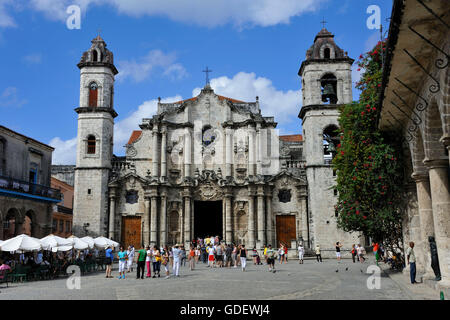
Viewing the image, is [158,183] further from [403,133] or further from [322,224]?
[403,133]

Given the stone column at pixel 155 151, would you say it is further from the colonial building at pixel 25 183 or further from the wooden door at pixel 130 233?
the colonial building at pixel 25 183

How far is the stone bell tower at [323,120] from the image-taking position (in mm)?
31109

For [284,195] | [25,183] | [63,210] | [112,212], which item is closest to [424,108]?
[284,195]

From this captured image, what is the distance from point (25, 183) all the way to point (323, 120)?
21.7 m

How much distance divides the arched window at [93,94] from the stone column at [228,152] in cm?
1081

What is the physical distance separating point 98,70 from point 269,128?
14.6m

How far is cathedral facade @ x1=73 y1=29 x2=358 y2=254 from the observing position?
32.2 meters

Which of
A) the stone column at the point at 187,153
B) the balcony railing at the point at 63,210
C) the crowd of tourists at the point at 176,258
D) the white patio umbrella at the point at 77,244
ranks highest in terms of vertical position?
the stone column at the point at 187,153

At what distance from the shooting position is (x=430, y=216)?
43.7ft

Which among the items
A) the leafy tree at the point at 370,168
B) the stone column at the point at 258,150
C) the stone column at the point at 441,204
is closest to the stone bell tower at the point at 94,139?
the stone column at the point at 258,150

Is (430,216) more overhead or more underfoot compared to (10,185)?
more underfoot
